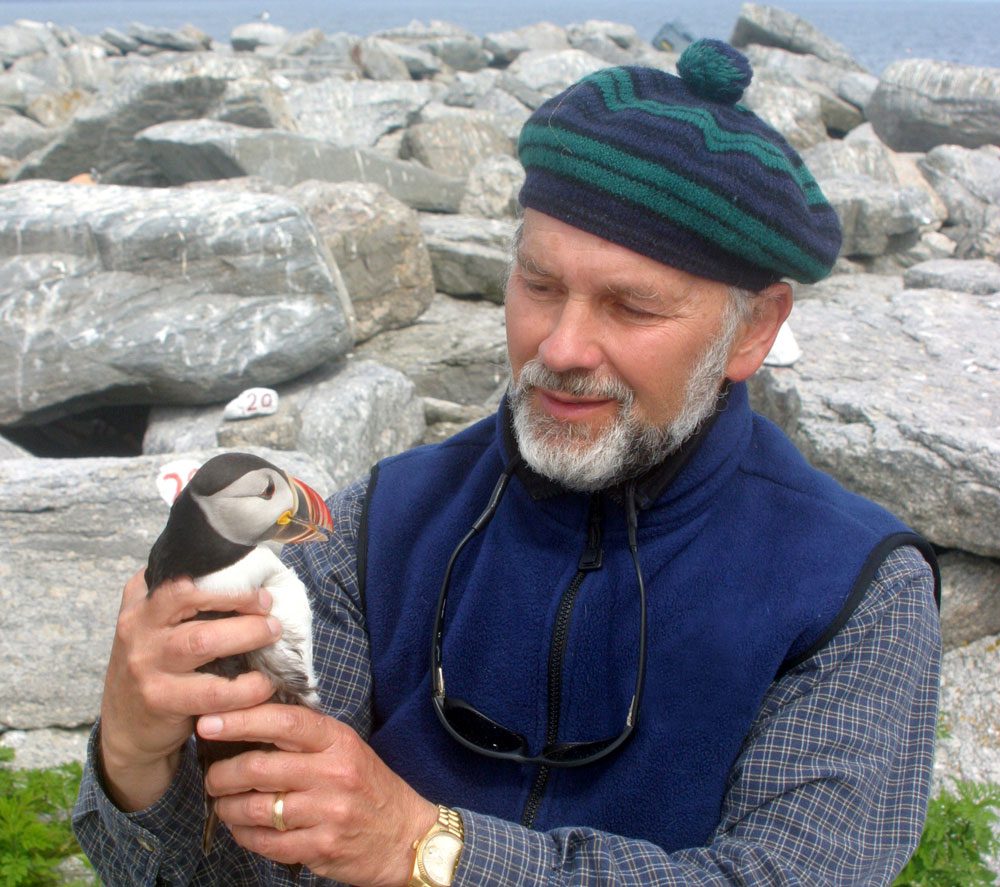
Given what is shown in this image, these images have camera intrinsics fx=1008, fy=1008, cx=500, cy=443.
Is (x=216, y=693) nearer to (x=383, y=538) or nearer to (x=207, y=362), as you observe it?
(x=383, y=538)

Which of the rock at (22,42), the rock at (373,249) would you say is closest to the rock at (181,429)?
the rock at (373,249)

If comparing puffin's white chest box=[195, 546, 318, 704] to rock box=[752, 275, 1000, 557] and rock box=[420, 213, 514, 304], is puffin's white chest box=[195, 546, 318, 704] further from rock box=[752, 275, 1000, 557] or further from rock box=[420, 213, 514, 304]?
rock box=[420, 213, 514, 304]

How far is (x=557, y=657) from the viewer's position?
2.08 metres

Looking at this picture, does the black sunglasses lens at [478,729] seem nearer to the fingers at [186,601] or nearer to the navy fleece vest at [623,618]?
the navy fleece vest at [623,618]

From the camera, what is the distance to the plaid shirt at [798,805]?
1.76 m

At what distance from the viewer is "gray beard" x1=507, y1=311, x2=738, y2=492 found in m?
2.04

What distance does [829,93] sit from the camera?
→ 17.8 metres

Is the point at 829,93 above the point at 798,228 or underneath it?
underneath

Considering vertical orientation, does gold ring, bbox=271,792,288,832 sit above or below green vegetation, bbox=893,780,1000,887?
above

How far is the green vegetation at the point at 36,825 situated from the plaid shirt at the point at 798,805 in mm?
1406

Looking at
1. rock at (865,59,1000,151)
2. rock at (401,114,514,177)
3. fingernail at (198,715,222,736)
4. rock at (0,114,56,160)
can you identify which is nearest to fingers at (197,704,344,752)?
fingernail at (198,715,222,736)

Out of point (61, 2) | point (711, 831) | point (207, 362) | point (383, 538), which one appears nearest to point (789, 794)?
point (711, 831)

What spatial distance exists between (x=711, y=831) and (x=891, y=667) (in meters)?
0.47

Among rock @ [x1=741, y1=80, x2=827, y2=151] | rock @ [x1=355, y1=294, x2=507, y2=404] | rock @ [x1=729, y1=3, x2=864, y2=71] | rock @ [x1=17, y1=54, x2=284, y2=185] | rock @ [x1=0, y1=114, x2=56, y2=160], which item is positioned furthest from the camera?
rock @ [x1=729, y1=3, x2=864, y2=71]
